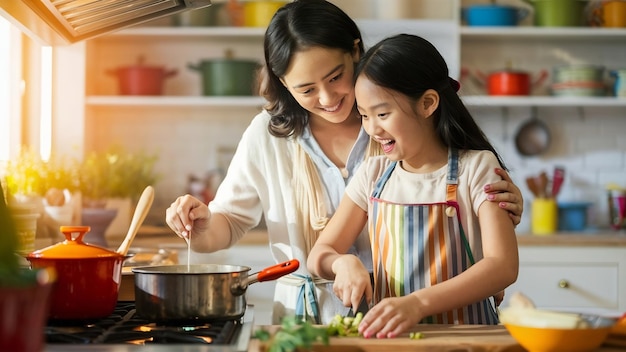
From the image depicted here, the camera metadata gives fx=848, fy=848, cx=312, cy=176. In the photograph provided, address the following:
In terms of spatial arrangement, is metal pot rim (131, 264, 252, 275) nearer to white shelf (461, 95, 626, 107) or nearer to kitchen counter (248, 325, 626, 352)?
kitchen counter (248, 325, 626, 352)

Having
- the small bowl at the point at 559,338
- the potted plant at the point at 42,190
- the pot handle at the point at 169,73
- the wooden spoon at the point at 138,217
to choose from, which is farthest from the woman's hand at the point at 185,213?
the pot handle at the point at 169,73

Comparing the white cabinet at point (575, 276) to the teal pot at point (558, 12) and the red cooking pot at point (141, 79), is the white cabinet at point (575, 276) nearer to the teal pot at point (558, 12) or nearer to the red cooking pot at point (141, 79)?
the teal pot at point (558, 12)

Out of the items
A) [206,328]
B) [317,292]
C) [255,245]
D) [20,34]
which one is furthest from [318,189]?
[20,34]

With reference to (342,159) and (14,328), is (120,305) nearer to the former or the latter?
(342,159)

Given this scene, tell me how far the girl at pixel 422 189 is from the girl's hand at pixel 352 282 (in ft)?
0.20

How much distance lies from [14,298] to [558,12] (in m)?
3.63

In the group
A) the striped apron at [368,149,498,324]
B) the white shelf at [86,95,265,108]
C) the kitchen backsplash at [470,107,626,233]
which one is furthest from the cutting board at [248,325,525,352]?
the kitchen backsplash at [470,107,626,233]

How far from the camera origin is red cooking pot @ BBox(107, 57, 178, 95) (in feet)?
13.3

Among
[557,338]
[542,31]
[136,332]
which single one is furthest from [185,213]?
[542,31]

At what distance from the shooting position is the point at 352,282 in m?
1.51

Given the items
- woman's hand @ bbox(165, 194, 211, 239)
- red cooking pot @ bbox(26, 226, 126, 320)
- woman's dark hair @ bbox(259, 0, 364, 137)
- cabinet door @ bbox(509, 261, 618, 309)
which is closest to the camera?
red cooking pot @ bbox(26, 226, 126, 320)

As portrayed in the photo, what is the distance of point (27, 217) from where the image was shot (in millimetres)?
2410

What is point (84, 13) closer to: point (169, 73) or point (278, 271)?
point (278, 271)

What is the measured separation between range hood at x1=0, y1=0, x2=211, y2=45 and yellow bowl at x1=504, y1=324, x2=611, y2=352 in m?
1.00
